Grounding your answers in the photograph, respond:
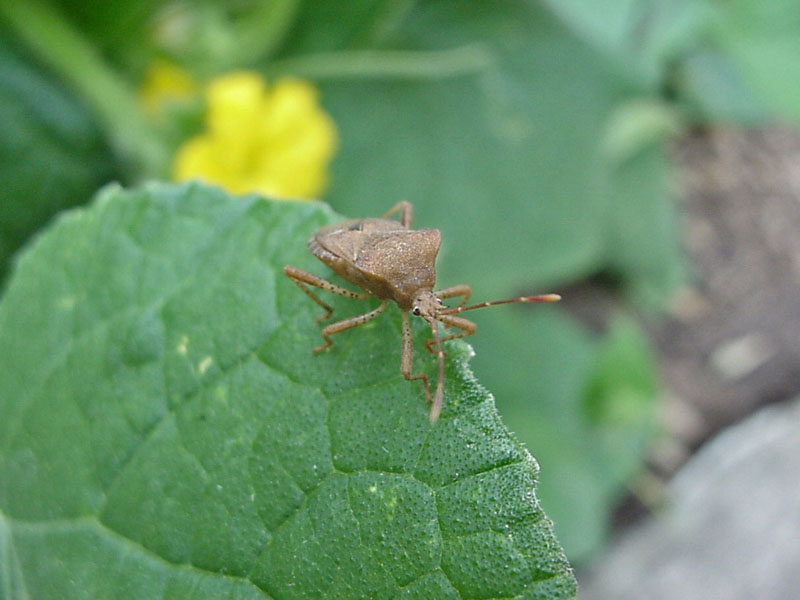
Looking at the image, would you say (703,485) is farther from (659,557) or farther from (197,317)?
(197,317)

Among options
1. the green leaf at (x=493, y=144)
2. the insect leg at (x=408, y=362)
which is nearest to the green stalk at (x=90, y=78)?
the green leaf at (x=493, y=144)

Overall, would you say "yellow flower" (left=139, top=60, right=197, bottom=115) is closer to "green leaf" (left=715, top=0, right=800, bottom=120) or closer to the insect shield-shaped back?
the insect shield-shaped back

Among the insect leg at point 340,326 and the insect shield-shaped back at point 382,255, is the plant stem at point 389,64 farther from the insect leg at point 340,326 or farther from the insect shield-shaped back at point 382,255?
the insect leg at point 340,326

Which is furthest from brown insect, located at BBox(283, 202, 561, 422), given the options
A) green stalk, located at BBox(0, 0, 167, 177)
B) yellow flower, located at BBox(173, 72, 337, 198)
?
green stalk, located at BBox(0, 0, 167, 177)

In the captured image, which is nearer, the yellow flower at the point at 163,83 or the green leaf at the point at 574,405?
the yellow flower at the point at 163,83

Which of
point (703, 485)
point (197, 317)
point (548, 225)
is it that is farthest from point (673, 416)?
point (197, 317)

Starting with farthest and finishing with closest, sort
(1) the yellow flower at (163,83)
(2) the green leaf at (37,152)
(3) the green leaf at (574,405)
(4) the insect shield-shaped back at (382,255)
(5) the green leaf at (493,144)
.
Answer: (3) the green leaf at (574,405) < (5) the green leaf at (493,144) < (1) the yellow flower at (163,83) < (2) the green leaf at (37,152) < (4) the insect shield-shaped back at (382,255)

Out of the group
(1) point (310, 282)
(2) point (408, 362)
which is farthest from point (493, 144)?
Result: (2) point (408, 362)
